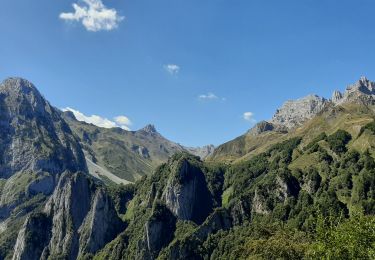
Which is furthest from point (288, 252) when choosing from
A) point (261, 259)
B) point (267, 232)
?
point (267, 232)

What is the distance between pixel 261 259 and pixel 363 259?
72746 millimetres

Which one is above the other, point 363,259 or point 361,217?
point 361,217

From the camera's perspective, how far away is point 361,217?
81938mm

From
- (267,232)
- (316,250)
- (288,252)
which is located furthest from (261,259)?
(316,250)

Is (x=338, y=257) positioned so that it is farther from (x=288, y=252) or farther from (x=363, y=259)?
(x=288, y=252)

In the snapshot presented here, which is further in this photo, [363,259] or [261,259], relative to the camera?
[261,259]

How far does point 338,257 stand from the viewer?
256 feet

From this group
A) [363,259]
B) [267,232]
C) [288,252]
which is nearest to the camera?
[363,259]

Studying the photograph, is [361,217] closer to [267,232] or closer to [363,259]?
[363,259]

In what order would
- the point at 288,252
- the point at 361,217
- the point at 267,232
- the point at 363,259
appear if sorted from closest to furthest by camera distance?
1. the point at 363,259
2. the point at 361,217
3. the point at 288,252
4. the point at 267,232

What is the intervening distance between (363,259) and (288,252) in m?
65.2

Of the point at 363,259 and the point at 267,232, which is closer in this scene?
the point at 363,259

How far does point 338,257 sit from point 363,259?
3.96m

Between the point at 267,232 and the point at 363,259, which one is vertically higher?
the point at 267,232
